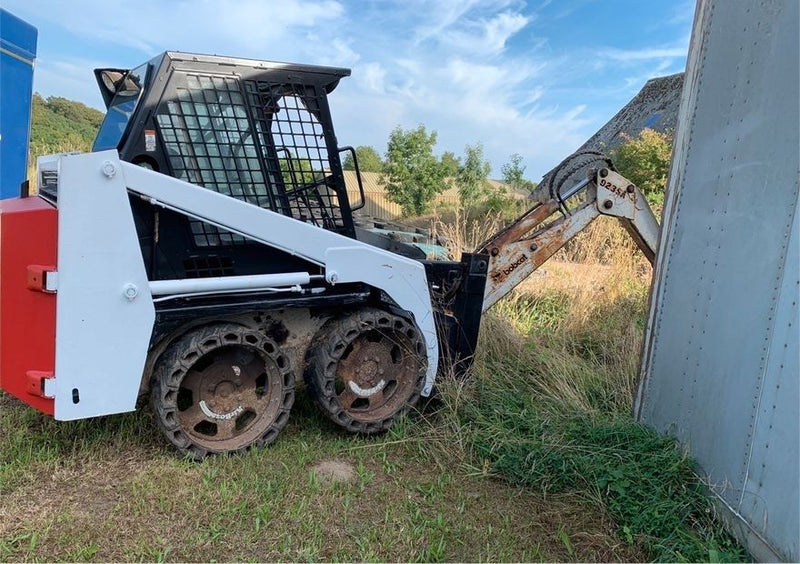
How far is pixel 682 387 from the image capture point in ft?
10.8

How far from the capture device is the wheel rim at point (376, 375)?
150 inches

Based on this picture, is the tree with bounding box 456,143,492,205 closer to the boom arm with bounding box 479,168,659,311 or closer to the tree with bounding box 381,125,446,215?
the tree with bounding box 381,125,446,215

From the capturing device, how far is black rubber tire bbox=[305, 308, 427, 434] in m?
3.60

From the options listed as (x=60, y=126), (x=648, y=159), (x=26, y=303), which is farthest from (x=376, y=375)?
(x=648, y=159)

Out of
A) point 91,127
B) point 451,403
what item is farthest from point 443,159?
point 451,403

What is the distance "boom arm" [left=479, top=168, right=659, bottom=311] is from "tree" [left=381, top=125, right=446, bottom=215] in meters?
23.6

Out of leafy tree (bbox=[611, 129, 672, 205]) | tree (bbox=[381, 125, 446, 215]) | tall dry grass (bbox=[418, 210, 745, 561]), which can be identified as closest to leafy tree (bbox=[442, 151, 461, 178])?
tree (bbox=[381, 125, 446, 215])

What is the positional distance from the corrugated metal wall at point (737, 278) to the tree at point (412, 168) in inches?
976

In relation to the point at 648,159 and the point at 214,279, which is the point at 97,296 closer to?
the point at 214,279

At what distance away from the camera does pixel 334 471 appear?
11.0 feet

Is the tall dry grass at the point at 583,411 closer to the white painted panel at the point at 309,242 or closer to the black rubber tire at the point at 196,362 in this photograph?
the white painted panel at the point at 309,242

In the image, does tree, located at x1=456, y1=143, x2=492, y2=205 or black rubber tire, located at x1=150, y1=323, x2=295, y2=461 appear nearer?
black rubber tire, located at x1=150, y1=323, x2=295, y2=461

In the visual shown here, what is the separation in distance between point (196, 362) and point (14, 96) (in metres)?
3.95

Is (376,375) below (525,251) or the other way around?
below
